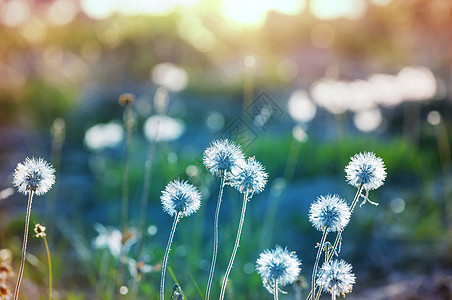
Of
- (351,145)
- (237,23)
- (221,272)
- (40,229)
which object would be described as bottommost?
(40,229)

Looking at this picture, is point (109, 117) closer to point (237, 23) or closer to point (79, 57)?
point (79, 57)

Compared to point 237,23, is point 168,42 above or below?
below

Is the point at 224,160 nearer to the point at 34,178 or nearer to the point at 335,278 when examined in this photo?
the point at 335,278

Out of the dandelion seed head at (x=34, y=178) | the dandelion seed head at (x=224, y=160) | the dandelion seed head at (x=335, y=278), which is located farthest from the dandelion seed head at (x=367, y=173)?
the dandelion seed head at (x=34, y=178)

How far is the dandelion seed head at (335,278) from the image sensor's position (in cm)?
170

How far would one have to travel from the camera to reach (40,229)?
5.95 feet

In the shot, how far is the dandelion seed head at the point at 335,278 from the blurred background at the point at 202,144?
41cm

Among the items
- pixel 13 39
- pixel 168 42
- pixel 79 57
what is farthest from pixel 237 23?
pixel 13 39

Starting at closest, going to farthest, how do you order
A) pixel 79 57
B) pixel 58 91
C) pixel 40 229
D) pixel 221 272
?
pixel 40 229, pixel 221 272, pixel 58 91, pixel 79 57

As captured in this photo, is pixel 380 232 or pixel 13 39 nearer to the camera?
pixel 380 232

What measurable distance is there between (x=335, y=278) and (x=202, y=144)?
Answer: 5.20 m

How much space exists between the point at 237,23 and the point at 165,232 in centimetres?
967

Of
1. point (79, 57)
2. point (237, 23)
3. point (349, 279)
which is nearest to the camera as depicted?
point (349, 279)

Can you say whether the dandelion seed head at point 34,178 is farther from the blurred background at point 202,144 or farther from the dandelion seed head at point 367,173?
the dandelion seed head at point 367,173
